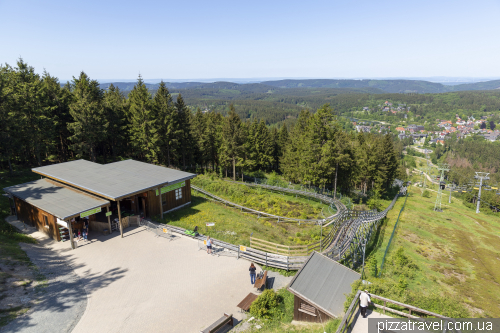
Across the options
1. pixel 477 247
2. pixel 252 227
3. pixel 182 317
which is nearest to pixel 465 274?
pixel 477 247

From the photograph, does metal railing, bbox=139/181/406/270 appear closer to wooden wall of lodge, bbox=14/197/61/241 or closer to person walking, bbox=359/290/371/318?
wooden wall of lodge, bbox=14/197/61/241

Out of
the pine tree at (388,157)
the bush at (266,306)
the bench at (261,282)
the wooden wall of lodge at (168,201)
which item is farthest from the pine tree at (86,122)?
the pine tree at (388,157)

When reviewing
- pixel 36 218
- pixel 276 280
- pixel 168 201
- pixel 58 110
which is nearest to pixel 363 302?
pixel 276 280

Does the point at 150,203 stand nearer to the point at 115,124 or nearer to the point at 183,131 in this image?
the point at 183,131

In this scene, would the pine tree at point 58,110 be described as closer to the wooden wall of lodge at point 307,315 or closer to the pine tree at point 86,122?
the pine tree at point 86,122

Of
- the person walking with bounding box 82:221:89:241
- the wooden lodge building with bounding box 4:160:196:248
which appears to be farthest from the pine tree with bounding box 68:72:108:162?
the person walking with bounding box 82:221:89:241

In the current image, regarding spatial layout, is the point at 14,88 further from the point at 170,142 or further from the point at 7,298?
the point at 7,298
